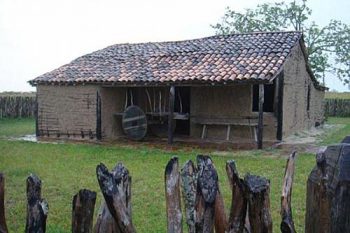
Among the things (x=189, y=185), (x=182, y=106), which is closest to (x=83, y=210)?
(x=189, y=185)

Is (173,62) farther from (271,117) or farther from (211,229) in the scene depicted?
(211,229)

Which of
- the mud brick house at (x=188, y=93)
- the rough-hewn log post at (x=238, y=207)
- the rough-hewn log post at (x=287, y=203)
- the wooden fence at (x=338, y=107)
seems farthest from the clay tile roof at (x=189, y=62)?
the wooden fence at (x=338, y=107)

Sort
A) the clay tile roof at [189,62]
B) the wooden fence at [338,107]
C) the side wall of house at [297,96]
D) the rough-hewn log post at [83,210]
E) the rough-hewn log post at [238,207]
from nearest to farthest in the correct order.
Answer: the rough-hewn log post at [238,207], the rough-hewn log post at [83,210], the clay tile roof at [189,62], the side wall of house at [297,96], the wooden fence at [338,107]

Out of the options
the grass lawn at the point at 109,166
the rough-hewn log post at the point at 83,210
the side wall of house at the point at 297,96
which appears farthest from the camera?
the side wall of house at the point at 297,96

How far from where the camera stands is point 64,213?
603cm

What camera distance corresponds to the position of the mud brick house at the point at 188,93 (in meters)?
14.7

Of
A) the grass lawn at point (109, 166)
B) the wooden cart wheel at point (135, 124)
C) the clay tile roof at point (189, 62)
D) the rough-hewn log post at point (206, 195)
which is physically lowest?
the grass lawn at point (109, 166)

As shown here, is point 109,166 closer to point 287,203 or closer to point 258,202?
point 287,203

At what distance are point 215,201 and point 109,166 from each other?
8068 millimetres

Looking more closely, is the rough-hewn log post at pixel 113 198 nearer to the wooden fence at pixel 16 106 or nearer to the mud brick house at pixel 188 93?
the mud brick house at pixel 188 93

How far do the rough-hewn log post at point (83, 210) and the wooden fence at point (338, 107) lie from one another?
111 feet

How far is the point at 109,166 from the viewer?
32.5ft

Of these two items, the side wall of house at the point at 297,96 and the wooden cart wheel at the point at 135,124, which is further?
the side wall of house at the point at 297,96

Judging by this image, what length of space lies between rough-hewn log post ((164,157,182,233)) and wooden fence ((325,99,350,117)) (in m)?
33.4
